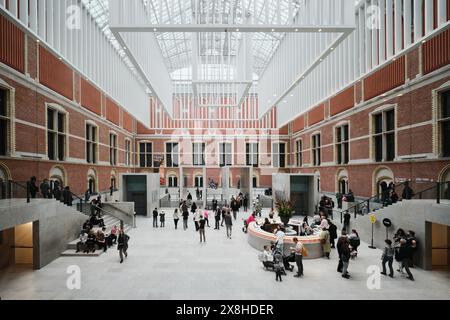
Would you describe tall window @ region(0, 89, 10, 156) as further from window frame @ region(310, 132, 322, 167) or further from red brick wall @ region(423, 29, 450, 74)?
window frame @ region(310, 132, 322, 167)

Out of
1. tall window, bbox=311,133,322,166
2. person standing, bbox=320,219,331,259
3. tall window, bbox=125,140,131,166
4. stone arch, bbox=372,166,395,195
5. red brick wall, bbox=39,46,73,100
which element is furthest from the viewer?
tall window, bbox=125,140,131,166

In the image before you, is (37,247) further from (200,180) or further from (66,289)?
(200,180)

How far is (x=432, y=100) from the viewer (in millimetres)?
12195

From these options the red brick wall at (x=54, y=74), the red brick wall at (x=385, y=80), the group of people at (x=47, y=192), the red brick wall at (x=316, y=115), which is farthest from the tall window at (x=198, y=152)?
the group of people at (x=47, y=192)

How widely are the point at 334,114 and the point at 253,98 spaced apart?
44.1ft

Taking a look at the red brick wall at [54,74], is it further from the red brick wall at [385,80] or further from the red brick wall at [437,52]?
the red brick wall at [437,52]

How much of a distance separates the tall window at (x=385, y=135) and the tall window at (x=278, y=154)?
18524mm

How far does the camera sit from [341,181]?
2105 cm

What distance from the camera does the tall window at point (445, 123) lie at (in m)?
11.7

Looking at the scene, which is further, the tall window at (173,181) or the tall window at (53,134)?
the tall window at (173,181)

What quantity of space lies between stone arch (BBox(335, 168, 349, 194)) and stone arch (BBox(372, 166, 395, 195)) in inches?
144

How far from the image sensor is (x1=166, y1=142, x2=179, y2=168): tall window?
116ft

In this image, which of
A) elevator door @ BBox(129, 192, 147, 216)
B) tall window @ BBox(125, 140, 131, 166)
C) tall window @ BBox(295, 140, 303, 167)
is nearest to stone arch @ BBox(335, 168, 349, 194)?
tall window @ BBox(295, 140, 303, 167)
